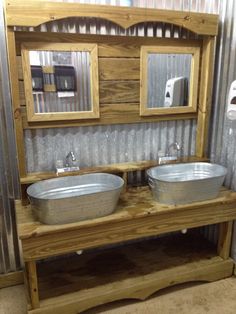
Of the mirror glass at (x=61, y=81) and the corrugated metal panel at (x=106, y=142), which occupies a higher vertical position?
the mirror glass at (x=61, y=81)

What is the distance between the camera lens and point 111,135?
6.58 feet

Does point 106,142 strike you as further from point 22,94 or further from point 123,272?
point 123,272

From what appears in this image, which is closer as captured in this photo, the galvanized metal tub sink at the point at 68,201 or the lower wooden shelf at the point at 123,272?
the galvanized metal tub sink at the point at 68,201

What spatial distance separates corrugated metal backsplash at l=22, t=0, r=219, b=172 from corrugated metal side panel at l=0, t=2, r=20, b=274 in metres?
0.12

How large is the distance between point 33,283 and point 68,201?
0.53 metres

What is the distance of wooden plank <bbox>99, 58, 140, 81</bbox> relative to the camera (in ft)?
6.06

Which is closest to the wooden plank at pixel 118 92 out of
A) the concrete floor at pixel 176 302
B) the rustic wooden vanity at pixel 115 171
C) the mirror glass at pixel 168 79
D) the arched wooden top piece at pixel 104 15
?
the rustic wooden vanity at pixel 115 171

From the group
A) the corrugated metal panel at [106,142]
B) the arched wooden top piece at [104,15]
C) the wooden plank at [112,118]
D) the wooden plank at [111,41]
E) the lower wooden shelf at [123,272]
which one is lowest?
the lower wooden shelf at [123,272]

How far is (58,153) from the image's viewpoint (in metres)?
1.91

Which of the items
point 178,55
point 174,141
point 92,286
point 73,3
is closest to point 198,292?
point 92,286

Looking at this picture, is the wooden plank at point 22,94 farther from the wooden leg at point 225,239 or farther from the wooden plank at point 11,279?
the wooden leg at point 225,239

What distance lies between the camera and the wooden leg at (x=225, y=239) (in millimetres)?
1989

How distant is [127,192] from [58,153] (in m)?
0.55

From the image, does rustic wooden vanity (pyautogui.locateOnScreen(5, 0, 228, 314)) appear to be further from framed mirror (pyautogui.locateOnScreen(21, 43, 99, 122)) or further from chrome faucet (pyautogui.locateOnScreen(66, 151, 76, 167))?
chrome faucet (pyautogui.locateOnScreen(66, 151, 76, 167))
